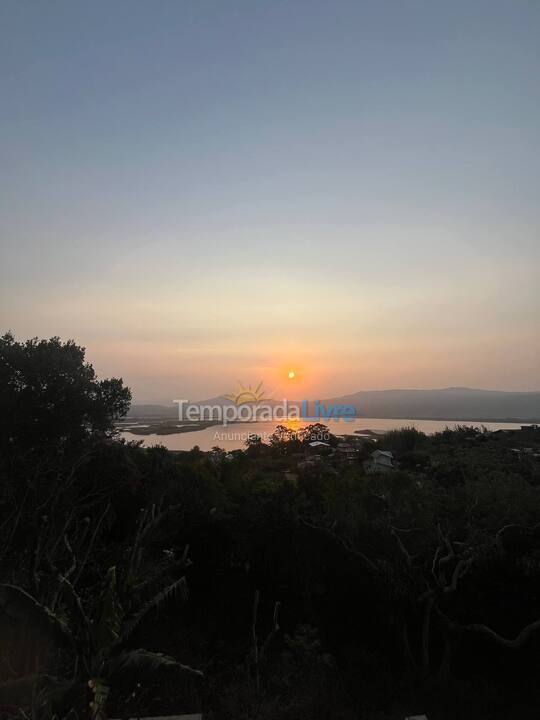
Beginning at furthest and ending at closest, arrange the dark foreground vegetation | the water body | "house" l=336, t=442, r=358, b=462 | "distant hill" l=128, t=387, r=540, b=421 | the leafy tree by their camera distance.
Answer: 1. "distant hill" l=128, t=387, r=540, b=421
2. the water body
3. "house" l=336, t=442, r=358, b=462
4. the leafy tree
5. the dark foreground vegetation

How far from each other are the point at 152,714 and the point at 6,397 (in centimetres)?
713

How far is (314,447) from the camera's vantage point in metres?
31.6

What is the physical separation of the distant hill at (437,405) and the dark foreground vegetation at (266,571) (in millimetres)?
78606

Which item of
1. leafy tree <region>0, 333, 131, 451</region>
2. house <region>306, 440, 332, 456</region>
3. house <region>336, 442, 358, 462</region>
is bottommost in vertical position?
house <region>336, 442, 358, 462</region>

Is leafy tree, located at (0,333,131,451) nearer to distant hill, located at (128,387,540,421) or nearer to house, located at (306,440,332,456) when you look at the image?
house, located at (306,440,332,456)

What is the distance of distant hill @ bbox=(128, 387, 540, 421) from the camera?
94.2 meters

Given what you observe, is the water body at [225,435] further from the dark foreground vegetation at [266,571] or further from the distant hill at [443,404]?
the distant hill at [443,404]

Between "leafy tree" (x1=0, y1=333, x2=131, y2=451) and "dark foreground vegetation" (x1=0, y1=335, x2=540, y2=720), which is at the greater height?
"leafy tree" (x1=0, y1=333, x2=131, y2=451)

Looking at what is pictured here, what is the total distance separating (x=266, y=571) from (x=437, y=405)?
10936 centimetres

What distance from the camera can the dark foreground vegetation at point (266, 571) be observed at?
7.02 metres

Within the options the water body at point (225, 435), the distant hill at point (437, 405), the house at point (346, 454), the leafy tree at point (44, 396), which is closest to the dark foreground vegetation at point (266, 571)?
the leafy tree at point (44, 396)

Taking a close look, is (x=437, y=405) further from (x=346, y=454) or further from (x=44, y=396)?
(x=44, y=396)

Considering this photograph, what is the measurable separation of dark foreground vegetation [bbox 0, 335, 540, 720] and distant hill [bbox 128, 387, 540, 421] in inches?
3095

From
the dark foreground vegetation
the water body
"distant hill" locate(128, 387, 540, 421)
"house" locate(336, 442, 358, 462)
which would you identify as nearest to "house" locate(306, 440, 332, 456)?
"house" locate(336, 442, 358, 462)
